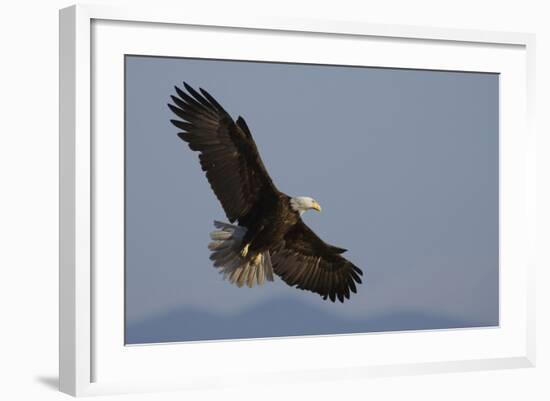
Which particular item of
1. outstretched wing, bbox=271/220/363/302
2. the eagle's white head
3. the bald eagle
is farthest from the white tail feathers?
the eagle's white head

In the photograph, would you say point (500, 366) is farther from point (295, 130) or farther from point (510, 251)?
point (295, 130)

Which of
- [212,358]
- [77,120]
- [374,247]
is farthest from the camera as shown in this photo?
[374,247]

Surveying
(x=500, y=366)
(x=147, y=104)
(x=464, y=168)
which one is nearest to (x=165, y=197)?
(x=147, y=104)

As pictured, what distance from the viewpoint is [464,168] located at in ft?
22.2

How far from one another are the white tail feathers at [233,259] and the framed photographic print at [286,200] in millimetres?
11

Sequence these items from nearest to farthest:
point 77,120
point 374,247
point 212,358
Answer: point 77,120 → point 212,358 → point 374,247

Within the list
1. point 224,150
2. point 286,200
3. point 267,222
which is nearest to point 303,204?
point 286,200

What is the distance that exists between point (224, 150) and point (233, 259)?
60cm

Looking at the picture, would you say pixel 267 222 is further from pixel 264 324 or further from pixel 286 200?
pixel 264 324

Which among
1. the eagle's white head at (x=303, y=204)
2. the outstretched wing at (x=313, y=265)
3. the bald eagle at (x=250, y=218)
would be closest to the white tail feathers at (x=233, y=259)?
the bald eagle at (x=250, y=218)

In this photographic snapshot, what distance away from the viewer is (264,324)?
621 cm

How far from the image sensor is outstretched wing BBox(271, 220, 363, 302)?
21.2ft

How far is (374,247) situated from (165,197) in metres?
1.29

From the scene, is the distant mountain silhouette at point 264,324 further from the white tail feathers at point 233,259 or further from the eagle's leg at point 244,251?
the eagle's leg at point 244,251
